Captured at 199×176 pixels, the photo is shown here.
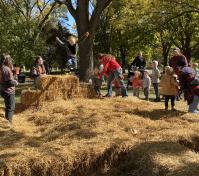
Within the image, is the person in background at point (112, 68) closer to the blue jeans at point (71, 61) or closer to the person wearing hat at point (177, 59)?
the blue jeans at point (71, 61)

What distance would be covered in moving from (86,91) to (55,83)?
1065mm

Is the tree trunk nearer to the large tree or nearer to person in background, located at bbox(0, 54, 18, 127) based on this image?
the large tree

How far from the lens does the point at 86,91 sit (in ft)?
48.9

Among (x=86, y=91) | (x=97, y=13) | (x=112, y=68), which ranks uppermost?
(x=97, y=13)

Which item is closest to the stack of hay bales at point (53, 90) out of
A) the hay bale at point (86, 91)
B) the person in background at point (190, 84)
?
the hay bale at point (86, 91)

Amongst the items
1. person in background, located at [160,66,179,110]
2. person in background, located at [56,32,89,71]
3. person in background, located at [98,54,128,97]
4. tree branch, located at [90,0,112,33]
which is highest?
tree branch, located at [90,0,112,33]

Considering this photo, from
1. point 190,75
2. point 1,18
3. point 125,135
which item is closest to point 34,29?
point 1,18

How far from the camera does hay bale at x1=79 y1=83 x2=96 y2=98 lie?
14.8m

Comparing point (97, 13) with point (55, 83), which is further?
point (97, 13)

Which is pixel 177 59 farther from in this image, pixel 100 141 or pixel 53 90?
pixel 100 141

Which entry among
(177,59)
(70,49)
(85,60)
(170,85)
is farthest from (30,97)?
(85,60)

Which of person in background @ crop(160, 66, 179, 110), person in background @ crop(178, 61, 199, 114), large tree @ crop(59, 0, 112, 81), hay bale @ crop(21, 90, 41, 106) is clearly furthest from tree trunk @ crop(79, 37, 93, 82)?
person in background @ crop(178, 61, 199, 114)

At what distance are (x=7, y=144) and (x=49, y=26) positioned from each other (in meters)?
50.0

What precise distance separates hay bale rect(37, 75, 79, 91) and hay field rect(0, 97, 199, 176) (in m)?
0.86
